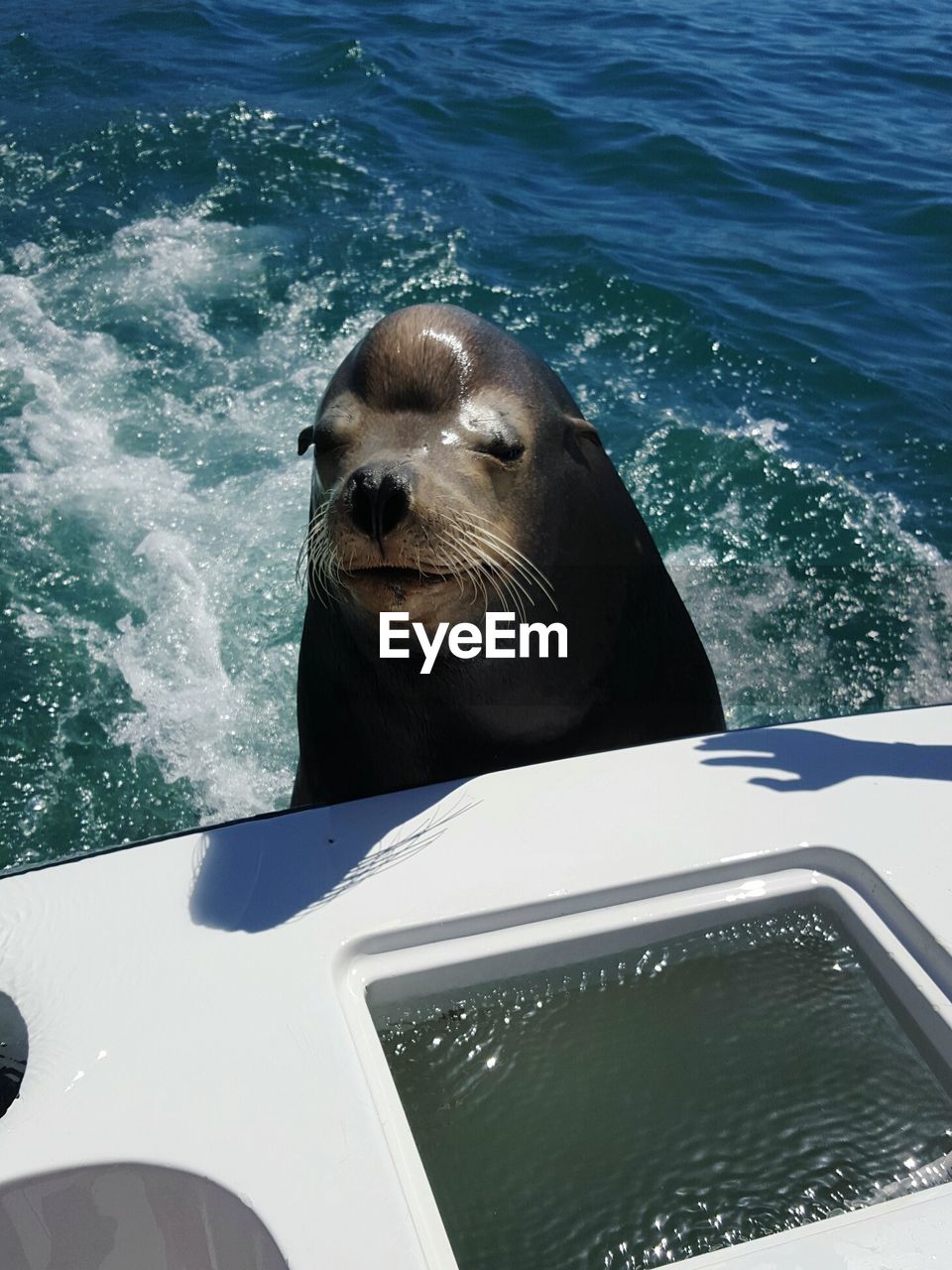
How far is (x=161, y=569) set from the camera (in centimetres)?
590

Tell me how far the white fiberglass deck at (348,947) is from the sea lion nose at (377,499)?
0.54m

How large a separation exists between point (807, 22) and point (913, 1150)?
1504 cm

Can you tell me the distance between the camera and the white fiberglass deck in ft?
5.71

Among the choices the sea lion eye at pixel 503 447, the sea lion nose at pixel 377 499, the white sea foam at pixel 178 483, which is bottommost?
the white sea foam at pixel 178 483

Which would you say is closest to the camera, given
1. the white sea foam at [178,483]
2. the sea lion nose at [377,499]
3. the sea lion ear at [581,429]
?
the sea lion nose at [377,499]

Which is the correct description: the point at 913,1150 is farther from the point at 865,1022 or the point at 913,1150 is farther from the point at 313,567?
the point at 313,567

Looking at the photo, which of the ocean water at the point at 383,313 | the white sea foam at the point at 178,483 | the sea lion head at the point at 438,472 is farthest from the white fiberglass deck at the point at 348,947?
the white sea foam at the point at 178,483

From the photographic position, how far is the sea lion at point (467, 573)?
2.79 m

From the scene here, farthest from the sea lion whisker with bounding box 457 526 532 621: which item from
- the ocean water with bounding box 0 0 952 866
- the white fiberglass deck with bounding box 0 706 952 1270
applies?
the ocean water with bounding box 0 0 952 866

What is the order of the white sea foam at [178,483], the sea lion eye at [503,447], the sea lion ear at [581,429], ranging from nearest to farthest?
the sea lion eye at [503,447] < the sea lion ear at [581,429] < the white sea foam at [178,483]

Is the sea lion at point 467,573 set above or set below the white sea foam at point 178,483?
above

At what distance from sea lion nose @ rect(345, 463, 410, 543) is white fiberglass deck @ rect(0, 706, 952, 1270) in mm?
540

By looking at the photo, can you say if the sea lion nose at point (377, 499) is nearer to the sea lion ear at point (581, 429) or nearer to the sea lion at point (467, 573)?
the sea lion at point (467, 573)

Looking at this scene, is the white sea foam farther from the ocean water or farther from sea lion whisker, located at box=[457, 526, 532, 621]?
Result: sea lion whisker, located at box=[457, 526, 532, 621]
